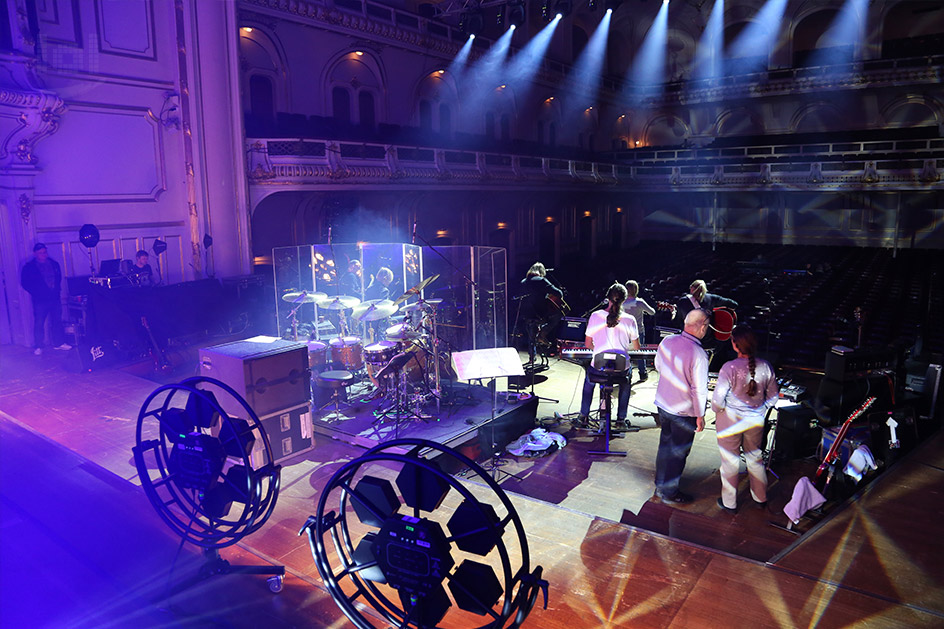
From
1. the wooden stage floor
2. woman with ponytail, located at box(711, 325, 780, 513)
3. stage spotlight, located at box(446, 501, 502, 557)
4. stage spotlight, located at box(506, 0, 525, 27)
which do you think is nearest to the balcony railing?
stage spotlight, located at box(506, 0, 525, 27)

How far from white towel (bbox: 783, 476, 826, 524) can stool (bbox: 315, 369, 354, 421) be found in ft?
15.0

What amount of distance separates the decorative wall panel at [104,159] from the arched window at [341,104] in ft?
24.1

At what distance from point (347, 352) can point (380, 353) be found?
1350 mm

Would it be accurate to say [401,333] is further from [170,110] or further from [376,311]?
[170,110]

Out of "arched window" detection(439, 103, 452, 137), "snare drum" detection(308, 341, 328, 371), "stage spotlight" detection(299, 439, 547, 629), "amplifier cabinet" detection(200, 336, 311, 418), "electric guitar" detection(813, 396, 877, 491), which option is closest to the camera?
"stage spotlight" detection(299, 439, 547, 629)

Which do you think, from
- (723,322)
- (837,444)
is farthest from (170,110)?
(837,444)

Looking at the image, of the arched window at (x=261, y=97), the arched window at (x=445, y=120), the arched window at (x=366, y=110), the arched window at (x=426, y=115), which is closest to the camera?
the arched window at (x=261, y=97)

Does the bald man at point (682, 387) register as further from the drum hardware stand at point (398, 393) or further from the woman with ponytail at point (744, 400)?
the drum hardware stand at point (398, 393)

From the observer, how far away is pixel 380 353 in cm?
695

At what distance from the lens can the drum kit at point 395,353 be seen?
23.2 feet

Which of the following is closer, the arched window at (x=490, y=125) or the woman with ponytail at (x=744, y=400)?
the woman with ponytail at (x=744, y=400)

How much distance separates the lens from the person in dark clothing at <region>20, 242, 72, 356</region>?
9.56 metres

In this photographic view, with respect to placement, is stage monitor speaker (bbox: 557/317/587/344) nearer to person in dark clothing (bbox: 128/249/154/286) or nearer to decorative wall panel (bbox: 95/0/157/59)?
person in dark clothing (bbox: 128/249/154/286)

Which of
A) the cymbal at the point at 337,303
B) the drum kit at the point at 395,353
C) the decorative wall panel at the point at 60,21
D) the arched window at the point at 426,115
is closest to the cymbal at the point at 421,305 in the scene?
the drum kit at the point at 395,353
